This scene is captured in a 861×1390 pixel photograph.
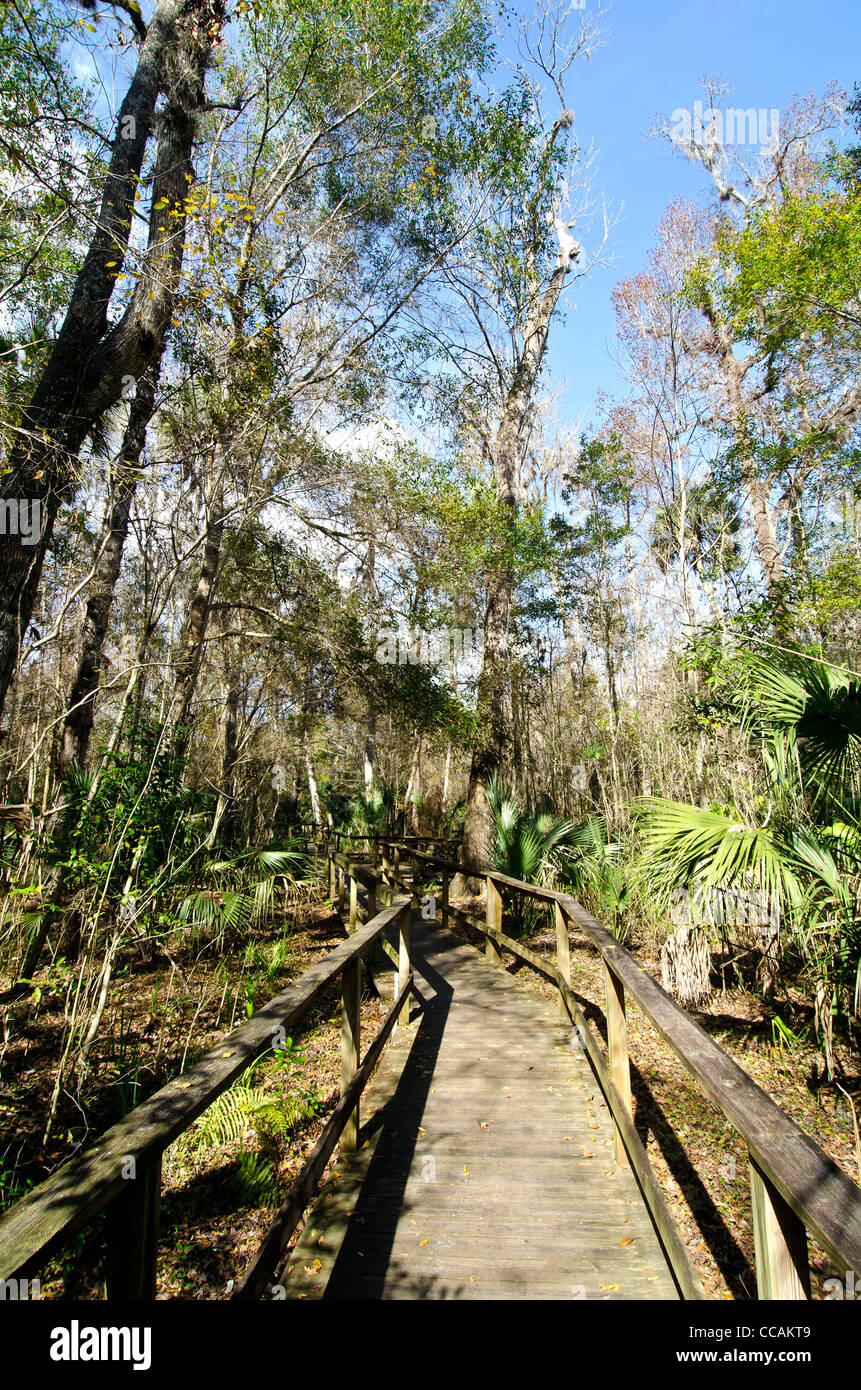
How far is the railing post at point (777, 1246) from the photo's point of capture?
4.62 ft

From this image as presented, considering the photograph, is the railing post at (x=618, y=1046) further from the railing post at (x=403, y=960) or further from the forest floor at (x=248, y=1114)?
the railing post at (x=403, y=960)

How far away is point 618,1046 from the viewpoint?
327 centimetres

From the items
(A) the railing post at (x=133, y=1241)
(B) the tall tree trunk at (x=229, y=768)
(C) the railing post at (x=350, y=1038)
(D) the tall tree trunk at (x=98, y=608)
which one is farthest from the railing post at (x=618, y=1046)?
(D) the tall tree trunk at (x=98, y=608)

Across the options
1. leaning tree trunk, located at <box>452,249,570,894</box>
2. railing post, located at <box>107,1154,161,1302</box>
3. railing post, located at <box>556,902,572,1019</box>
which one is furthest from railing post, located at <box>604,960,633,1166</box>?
leaning tree trunk, located at <box>452,249,570,894</box>

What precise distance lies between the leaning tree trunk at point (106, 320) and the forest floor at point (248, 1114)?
9.15 feet

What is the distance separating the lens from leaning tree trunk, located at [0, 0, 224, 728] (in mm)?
4812

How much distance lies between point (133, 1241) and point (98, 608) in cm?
693

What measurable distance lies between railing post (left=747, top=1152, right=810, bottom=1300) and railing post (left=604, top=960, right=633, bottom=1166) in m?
1.78

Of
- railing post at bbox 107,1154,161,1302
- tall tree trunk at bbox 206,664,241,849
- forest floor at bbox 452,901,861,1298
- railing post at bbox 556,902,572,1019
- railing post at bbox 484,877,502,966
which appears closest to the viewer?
railing post at bbox 107,1154,161,1302

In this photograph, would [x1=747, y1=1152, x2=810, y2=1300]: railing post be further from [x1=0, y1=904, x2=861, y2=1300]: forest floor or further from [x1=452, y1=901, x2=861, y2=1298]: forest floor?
[x1=0, y1=904, x2=861, y2=1300]: forest floor

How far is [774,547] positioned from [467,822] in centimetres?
873

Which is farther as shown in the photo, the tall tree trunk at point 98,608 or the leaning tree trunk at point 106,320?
the tall tree trunk at point 98,608

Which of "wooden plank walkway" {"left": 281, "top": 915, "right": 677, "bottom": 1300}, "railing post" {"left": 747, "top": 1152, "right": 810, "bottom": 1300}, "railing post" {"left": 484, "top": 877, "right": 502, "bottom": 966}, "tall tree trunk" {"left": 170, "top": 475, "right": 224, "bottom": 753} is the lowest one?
"wooden plank walkway" {"left": 281, "top": 915, "right": 677, "bottom": 1300}

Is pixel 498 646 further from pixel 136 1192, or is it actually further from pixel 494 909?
pixel 136 1192
